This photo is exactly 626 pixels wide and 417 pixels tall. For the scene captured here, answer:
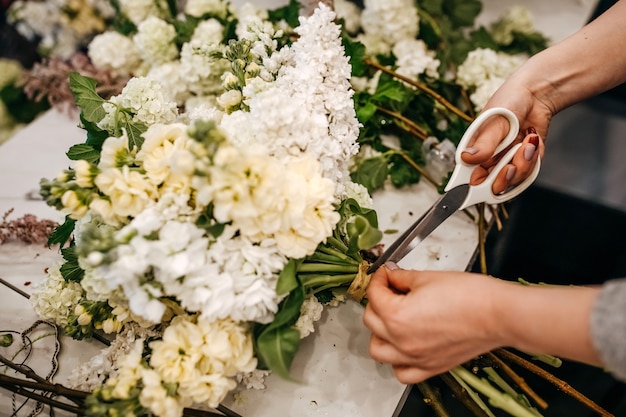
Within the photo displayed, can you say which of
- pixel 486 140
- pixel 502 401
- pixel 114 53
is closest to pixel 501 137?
pixel 486 140

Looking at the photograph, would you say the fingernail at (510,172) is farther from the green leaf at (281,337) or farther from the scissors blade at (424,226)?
the green leaf at (281,337)

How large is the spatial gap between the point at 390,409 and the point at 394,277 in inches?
9.0

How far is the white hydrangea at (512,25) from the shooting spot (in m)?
1.32

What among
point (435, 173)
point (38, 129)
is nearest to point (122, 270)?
point (435, 173)

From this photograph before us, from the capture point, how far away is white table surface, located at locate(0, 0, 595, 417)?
804 millimetres

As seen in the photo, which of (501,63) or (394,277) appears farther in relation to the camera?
(501,63)

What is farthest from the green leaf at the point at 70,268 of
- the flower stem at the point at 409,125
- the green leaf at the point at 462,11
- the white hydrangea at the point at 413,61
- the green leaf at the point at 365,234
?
the green leaf at the point at 462,11

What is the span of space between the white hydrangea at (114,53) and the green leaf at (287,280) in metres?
0.85

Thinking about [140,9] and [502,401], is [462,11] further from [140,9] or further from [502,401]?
[502,401]

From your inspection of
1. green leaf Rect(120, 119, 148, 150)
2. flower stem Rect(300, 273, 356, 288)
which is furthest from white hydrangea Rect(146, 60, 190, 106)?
flower stem Rect(300, 273, 356, 288)

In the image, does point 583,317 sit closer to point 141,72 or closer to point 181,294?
point 181,294

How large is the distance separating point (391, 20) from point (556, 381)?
33.8 inches

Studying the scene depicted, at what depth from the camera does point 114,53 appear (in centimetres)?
125

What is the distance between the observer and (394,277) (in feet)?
2.41
